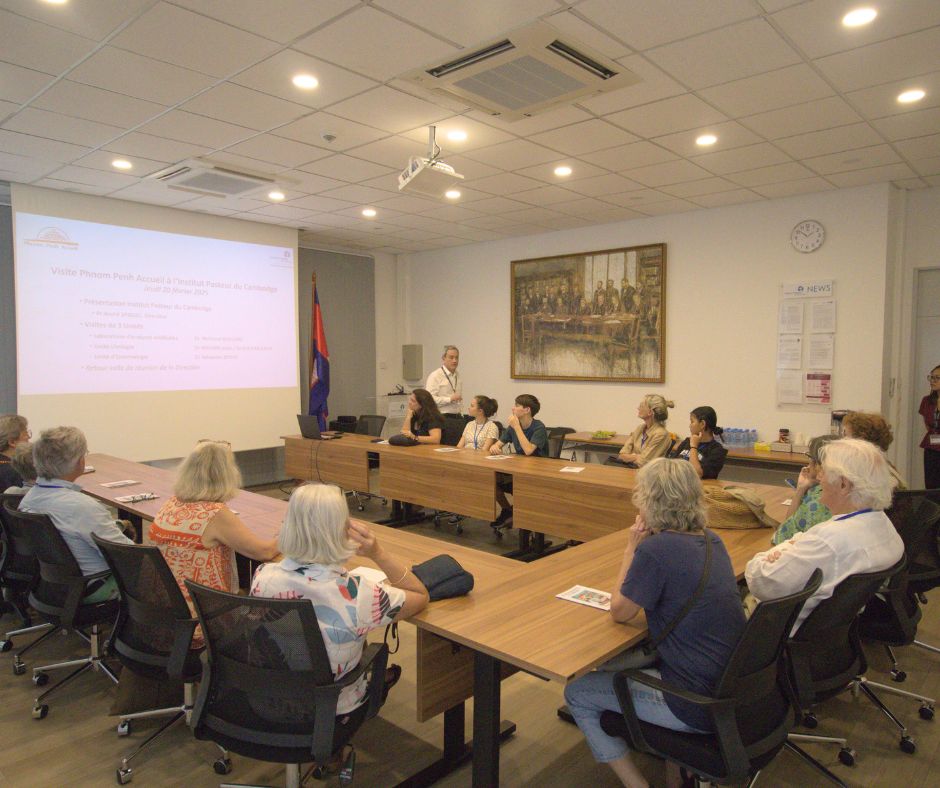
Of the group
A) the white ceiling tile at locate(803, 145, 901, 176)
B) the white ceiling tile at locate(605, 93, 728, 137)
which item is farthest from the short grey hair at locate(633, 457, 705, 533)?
the white ceiling tile at locate(803, 145, 901, 176)

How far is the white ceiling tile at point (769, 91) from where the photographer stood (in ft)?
11.5

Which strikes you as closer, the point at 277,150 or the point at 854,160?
the point at 277,150

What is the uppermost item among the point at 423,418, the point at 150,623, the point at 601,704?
the point at 423,418

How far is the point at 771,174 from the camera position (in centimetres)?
533

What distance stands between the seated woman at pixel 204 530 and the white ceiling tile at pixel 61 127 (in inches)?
117

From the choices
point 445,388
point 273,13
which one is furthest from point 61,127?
point 445,388

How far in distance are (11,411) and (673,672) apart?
6553mm

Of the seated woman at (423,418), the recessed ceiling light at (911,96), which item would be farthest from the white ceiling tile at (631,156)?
the seated woman at (423,418)

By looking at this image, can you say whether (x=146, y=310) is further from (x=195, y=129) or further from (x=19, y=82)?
(x=19, y=82)

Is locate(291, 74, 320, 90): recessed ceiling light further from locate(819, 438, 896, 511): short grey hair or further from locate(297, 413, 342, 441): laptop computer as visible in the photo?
locate(297, 413, 342, 441): laptop computer

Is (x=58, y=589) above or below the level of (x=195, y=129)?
below

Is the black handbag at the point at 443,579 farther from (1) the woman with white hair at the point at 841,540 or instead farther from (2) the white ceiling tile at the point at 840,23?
(2) the white ceiling tile at the point at 840,23

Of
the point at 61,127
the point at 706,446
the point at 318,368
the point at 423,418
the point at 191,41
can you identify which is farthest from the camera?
the point at 318,368

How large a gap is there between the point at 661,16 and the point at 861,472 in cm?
212
